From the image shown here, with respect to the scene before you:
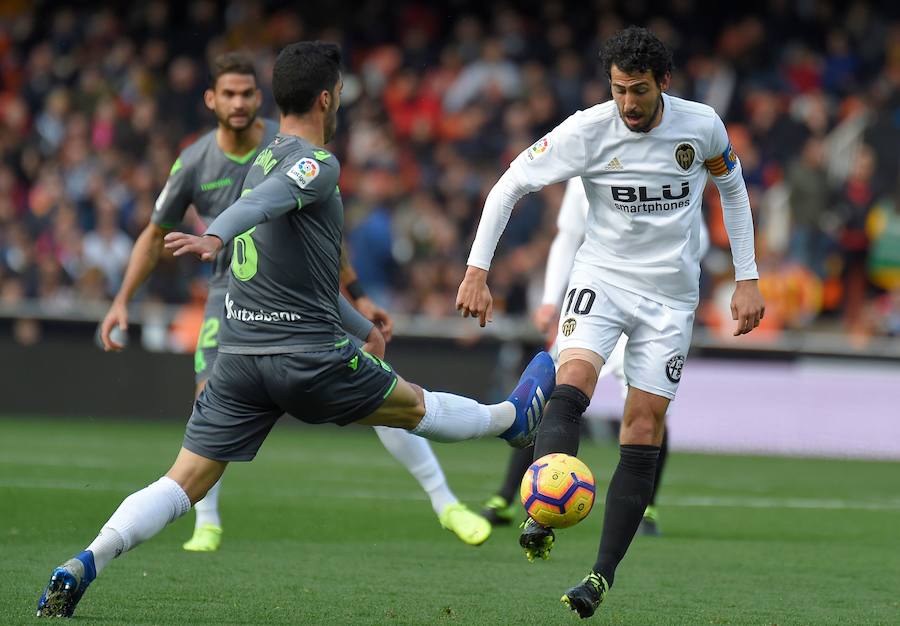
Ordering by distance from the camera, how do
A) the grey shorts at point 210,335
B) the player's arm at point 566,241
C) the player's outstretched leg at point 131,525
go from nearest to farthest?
1. the player's outstretched leg at point 131,525
2. the grey shorts at point 210,335
3. the player's arm at point 566,241

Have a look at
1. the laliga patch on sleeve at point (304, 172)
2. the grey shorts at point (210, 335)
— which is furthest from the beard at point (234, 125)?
the laliga patch on sleeve at point (304, 172)

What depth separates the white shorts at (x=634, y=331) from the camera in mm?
6438

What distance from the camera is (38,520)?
8562 mm

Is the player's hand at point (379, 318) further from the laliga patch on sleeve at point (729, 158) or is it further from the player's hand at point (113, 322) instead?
the laliga patch on sleeve at point (729, 158)

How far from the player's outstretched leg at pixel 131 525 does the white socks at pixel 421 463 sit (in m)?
2.12

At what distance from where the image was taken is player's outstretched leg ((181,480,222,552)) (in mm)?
7758

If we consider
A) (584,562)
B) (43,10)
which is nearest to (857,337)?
(584,562)

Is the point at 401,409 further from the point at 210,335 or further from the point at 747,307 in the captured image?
the point at 210,335

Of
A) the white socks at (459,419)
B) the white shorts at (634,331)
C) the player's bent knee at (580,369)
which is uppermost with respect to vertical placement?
the white shorts at (634,331)

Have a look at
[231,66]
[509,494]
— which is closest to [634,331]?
[231,66]

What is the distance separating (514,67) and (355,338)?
560 inches

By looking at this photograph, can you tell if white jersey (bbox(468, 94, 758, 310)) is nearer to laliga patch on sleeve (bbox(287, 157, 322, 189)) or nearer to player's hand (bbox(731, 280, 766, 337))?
player's hand (bbox(731, 280, 766, 337))

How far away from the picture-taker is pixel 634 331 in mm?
6562

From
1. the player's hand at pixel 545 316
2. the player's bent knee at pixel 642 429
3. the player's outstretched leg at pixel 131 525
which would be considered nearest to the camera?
the player's outstretched leg at pixel 131 525
